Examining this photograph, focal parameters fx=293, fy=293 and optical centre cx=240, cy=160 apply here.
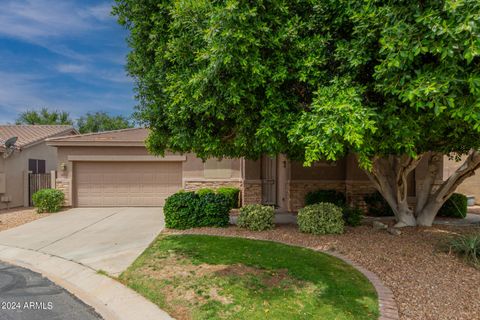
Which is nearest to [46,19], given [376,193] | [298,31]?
[298,31]

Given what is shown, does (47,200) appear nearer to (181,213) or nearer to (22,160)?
(22,160)

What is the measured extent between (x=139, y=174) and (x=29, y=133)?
9423 mm

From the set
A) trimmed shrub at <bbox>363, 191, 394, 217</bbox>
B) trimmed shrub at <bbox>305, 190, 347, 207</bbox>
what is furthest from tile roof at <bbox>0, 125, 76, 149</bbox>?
trimmed shrub at <bbox>363, 191, 394, 217</bbox>

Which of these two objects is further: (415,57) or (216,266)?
(216,266)

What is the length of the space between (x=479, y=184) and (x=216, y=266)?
16.4 meters

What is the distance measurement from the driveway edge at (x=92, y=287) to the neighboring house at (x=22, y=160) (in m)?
8.76

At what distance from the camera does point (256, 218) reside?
336 inches

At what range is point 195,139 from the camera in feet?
16.8

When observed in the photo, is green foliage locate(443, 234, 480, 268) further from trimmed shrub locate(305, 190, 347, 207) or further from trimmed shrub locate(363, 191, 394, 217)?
trimmed shrub locate(305, 190, 347, 207)

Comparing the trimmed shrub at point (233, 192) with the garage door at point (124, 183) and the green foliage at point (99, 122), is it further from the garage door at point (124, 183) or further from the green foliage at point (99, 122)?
the green foliage at point (99, 122)

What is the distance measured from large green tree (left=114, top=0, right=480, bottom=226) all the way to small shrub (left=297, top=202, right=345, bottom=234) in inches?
141

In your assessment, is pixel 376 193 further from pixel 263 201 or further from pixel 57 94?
pixel 57 94

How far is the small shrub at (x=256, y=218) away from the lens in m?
8.52

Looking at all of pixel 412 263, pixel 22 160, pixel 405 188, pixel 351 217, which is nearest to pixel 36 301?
pixel 412 263
